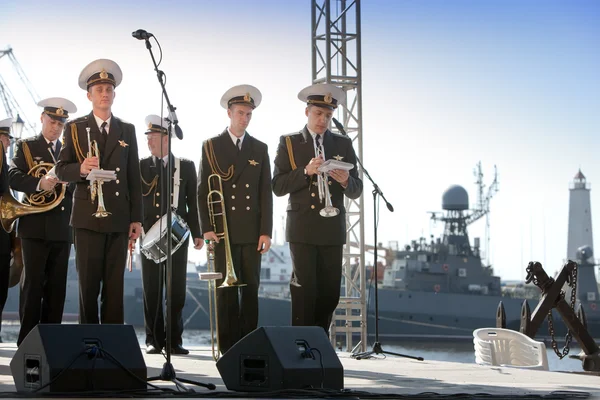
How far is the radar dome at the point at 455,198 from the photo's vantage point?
48.8 metres

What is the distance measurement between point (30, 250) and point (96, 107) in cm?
155

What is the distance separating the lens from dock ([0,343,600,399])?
14.7ft

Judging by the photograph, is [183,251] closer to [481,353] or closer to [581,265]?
[481,353]

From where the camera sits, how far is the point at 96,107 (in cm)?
591

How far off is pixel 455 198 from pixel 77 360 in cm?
4582

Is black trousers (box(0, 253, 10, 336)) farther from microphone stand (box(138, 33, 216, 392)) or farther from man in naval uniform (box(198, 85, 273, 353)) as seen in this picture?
microphone stand (box(138, 33, 216, 392))

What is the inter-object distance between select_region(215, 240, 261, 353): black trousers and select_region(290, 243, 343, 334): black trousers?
13.5 inches

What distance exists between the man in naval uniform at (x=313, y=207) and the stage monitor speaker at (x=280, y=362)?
1548mm

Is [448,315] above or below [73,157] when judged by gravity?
below

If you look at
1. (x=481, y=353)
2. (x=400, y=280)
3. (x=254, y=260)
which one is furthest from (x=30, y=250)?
(x=400, y=280)

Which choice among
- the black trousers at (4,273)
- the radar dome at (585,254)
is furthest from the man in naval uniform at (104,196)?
the radar dome at (585,254)

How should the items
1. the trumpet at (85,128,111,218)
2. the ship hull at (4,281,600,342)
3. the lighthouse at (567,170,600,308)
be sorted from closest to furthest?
the trumpet at (85,128,111,218) → the ship hull at (4,281,600,342) → the lighthouse at (567,170,600,308)

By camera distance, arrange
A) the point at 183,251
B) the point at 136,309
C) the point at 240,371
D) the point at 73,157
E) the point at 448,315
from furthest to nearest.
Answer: the point at 136,309
the point at 448,315
the point at 183,251
the point at 73,157
the point at 240,371

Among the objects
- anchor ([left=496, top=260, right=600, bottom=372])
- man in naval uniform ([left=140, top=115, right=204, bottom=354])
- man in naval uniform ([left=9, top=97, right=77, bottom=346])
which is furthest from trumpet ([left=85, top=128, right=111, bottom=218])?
anchor ([left=496, top=260, right=600, bottom=372])
